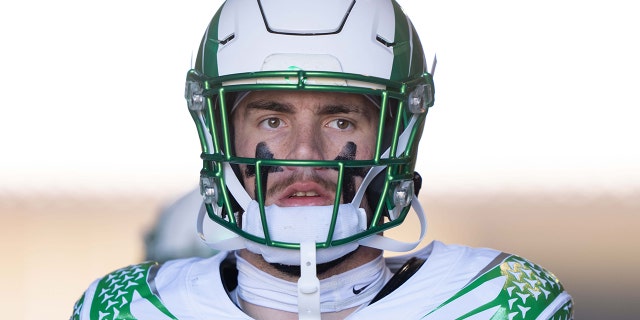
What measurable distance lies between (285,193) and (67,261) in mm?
6227

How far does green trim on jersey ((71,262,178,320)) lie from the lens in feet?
8.24

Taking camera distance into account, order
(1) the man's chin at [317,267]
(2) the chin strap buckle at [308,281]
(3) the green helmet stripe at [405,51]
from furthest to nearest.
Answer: (3) the green helmet stripe at [405,51], (1) the man's chin at [317,267], (2) the chin strap buckle at [308,281]

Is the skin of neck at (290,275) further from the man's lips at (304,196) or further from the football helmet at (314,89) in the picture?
the man's lips at (304,196)

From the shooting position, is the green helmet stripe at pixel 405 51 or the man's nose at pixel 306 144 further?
the green helmet stripe at pixel 405 51

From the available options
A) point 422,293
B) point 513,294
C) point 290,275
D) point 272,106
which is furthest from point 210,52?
point 513,294

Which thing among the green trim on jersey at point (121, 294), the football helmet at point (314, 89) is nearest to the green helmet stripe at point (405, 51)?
the football helmet at point (314, 89)

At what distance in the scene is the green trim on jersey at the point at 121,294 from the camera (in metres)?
2.51

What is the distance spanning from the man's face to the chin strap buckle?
0.12 meters

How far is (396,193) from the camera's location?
2477 millimetres

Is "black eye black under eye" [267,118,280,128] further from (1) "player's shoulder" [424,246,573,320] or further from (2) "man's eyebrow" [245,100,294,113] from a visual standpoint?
(1) "player's shoulder" [424,246,573,320]

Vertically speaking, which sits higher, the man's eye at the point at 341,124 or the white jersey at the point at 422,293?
the man's eye at the point at 341,124

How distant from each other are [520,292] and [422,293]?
0.72 feet

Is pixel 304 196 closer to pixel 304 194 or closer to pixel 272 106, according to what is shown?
pixel 304 194

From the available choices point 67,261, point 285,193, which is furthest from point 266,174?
point 67,261
